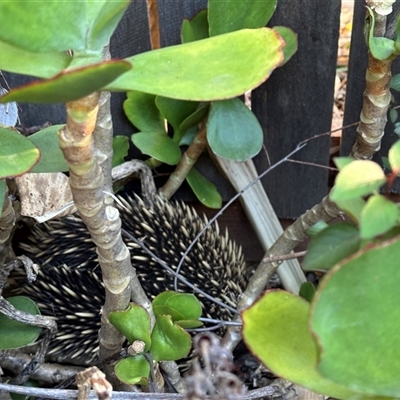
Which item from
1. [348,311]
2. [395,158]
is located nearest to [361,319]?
[348,311]

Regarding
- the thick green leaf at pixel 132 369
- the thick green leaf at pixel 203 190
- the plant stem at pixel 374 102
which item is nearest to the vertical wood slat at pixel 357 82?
the plant stem at pixel 374 102

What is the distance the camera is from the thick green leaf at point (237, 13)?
95 centimetres

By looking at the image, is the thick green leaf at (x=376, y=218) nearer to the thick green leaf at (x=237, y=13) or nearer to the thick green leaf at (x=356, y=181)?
the thick green leaf at (x=356, y=181)

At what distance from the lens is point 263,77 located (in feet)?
1.29

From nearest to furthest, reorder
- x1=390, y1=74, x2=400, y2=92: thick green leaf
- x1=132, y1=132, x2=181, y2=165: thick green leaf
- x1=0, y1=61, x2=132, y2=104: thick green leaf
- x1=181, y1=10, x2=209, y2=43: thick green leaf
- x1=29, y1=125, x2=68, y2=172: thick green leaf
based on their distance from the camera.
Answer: x1=0, y1=61, x2=132, y2=104: thick green leaf < x1=29, y1=125, x2=68, y2=172: thick green leaf < x1=390, y1=74, x2=400, y2=92: thick green leaf < x1=181, y1=10, x2=209, y2=43: thick green leaf < x1=132, y1=132, x2=181, y2=165: thick green leaf

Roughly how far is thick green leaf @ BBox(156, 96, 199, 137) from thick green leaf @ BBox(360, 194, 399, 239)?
2.69ft

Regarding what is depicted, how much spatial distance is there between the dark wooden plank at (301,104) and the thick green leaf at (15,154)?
76cm

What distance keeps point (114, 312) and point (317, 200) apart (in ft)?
2.69

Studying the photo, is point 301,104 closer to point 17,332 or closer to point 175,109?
point 175,109

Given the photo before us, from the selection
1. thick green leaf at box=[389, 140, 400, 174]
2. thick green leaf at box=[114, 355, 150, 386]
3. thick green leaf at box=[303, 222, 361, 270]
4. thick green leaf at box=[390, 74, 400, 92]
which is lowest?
thick green leaf at box=[114, 355, 150, 386]

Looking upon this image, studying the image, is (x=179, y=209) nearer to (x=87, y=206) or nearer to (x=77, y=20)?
(x=87, y=206)

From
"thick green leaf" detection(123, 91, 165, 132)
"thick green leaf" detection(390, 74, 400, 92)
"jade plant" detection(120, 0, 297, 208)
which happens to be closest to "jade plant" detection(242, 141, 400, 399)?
"jade plant" detection(120, 0, 297, 208)

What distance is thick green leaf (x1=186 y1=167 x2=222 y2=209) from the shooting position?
1290 millimetres

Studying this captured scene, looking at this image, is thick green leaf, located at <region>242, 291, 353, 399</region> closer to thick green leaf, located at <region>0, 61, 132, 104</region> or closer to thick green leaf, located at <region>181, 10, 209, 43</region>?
thick green leaf, located at <region>0, 61, 132, 104</region>
